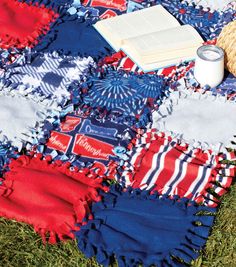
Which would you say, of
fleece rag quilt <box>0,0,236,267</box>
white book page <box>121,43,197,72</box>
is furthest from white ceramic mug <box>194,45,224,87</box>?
white book page <box>121,43,197,72</box>

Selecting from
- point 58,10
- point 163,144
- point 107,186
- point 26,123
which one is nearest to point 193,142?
point 163,144

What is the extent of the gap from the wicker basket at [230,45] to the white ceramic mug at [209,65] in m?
0.07

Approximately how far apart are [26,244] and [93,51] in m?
1.20

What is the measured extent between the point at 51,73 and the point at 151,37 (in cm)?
A: 52

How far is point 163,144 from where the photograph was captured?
274cm

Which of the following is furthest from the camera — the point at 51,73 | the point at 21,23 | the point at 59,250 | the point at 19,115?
the point at 21,23

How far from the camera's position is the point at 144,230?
2377 millimetres

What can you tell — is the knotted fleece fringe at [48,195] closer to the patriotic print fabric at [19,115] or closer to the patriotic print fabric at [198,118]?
the patriotic print fabric at [19,115]

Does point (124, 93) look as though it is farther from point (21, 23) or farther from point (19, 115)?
point (21, 23)

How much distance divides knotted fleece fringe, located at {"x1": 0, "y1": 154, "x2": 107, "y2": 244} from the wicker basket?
2.85 ft

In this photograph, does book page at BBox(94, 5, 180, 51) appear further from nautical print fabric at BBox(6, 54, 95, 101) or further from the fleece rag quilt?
nautical print fabric at BBox(6, 54, 95, 101)

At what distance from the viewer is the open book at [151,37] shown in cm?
309

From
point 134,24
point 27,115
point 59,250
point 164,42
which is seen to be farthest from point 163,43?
point 59,250

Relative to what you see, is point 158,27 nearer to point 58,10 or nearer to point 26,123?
point 58,10
